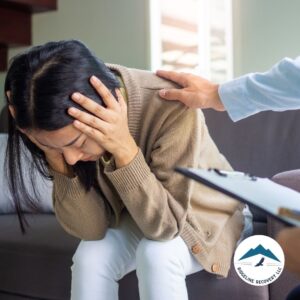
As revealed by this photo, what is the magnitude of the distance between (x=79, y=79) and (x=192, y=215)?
39 cm

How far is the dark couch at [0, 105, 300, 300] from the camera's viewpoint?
118 centimetres

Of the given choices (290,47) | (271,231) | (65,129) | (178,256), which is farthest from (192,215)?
(290,47)

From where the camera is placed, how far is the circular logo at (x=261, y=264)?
3.84 feet

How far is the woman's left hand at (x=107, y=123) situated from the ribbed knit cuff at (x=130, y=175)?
1 centimetres

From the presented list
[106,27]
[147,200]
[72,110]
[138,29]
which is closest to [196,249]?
[147,200]

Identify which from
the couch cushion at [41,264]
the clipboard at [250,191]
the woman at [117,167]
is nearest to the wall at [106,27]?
the couch cushion at [41,264]

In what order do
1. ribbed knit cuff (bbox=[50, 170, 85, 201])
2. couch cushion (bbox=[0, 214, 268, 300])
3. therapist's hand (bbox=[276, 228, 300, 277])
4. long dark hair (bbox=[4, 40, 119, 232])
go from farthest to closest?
1. couch cushion (bbox=[0, 214, 268, 300])
2. ribbed knit cuff (bbox=[50, 170, 85, 201])
3. long dark hair (bbox=[4, 40, 119, 232])
4. therapist's hand (bbox=[276, 228, 300, 277])

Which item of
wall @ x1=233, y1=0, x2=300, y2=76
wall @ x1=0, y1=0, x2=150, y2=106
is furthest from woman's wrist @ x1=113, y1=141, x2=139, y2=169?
wall @ x1=0, y1=0, x2=150, y2=106

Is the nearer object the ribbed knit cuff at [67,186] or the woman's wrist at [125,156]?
the woman's wrist at [125,156]

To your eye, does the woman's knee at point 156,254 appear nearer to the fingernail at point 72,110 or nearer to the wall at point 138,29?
the fingernail at point 72,110

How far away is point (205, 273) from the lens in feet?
3.89

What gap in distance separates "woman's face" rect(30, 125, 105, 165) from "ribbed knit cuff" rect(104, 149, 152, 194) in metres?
0.06

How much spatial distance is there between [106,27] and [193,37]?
44 centimetres

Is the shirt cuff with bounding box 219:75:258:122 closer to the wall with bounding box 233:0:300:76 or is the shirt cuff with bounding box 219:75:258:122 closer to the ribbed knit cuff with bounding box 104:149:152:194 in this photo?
the ribbed knit cuff with bounding box 104:149:152:194
